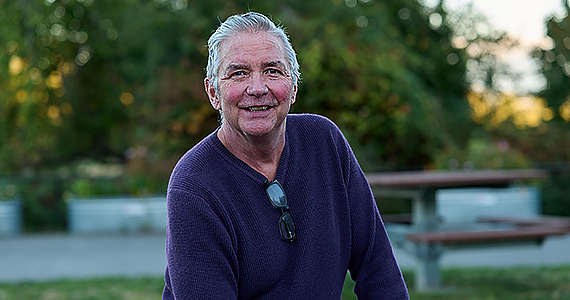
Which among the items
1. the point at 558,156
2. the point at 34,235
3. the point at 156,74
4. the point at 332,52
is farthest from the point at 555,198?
the point at 34,235

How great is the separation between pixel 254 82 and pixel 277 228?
1.35 ft

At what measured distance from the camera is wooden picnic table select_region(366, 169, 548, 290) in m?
5.32

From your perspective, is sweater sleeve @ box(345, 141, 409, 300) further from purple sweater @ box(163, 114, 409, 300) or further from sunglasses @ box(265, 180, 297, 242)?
sunglasses @ box(265, 180, 297, 242)

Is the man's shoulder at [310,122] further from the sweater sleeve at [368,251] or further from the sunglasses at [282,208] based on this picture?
the sunglasses at [282,208]

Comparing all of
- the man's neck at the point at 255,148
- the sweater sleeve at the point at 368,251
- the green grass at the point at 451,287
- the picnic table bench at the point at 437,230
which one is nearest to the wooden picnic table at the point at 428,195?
the picnic table bench at the point at 437,230

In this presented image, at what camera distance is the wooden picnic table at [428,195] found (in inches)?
209

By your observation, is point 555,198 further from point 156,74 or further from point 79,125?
point 79,125

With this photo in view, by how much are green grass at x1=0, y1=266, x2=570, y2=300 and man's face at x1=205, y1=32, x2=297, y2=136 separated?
3.87m

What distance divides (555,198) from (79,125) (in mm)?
10328

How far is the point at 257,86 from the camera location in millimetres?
1712

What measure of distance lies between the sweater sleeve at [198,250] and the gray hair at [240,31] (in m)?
0.37

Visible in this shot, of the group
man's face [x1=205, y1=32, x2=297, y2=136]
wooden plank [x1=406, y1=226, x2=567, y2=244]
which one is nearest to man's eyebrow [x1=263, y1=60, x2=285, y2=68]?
man's face [x1=205, y1=32, x2=297, y2=136]

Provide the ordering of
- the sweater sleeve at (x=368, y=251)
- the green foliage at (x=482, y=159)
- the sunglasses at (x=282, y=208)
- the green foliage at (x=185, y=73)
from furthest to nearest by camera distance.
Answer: the green foliage at (x=185, y=73) < the green foliage at (x=482, y=159) < the sweater sleeve at (x=368, y=251) < the sunglasses at (x=282, y=208)

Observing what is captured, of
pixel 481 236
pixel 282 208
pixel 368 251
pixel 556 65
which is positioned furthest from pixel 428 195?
pixel 556 65
